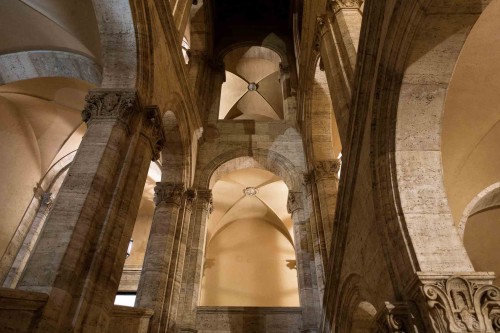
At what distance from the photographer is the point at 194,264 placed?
7.65 meters

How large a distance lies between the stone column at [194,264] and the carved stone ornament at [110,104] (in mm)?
3700

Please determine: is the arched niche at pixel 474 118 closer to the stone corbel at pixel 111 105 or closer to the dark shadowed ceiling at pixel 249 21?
the stone corbel at pixel 111 105

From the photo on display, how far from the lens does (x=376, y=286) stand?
3.58 metres

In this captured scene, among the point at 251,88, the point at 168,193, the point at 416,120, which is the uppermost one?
the point at 251,88

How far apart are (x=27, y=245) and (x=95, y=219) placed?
22.5ft

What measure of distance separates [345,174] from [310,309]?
12.7ft

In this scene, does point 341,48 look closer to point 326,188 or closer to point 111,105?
point 326,188

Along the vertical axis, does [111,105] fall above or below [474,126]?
below

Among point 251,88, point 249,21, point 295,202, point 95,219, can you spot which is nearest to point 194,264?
point 295,202

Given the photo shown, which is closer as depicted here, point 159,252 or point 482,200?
point 482,200

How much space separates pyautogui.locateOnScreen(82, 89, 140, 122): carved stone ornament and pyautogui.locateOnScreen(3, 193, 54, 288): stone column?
207 inches

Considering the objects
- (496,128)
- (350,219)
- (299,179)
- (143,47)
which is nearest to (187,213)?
(299,179)

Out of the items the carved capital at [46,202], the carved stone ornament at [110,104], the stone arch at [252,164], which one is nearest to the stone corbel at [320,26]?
the stone arch at [252,164]

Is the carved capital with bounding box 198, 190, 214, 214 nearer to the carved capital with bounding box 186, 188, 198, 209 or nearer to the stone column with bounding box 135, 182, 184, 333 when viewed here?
the carved capital with bounding box 186, 188, 198, 209
